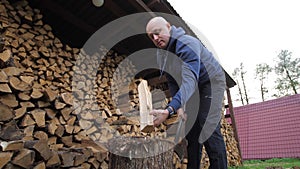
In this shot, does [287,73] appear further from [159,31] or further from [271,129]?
[159,31]

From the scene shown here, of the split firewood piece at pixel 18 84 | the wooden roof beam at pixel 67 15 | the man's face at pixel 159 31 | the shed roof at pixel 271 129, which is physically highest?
the wooden roof beam at pixel 67 15

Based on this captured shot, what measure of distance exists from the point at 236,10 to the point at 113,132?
17.2 meters

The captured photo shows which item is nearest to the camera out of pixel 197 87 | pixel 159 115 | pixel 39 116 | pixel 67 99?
pixel 159 115

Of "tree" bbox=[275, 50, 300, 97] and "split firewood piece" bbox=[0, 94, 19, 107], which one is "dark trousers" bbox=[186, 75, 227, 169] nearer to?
"split firewood piece" bbox=[0, 94, 19, 107]

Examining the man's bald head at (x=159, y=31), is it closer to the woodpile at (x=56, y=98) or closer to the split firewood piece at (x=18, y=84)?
the woodpile at (x=56, y=98)

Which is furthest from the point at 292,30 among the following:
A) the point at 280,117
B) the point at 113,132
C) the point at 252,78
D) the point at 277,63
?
the point at 113,132

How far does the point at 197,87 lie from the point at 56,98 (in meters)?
1.50

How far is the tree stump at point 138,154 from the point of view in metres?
1.36

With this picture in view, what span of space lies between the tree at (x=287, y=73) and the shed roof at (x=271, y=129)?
7187 mm

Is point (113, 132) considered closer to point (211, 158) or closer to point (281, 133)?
point (211, 158)

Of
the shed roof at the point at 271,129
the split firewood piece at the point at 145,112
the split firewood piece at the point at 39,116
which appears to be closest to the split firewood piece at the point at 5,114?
the split firewood piece at the point at 39,116

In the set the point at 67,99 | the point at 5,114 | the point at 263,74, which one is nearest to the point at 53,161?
the point at 5,114

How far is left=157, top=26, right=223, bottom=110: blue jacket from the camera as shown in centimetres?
109

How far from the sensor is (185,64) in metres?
1.20
